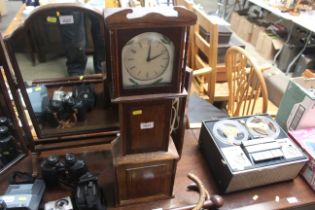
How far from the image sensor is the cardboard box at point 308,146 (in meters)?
0.91

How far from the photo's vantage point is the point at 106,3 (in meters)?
1.28

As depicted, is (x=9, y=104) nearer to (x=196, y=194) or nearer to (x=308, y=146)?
(x=196, y=194)

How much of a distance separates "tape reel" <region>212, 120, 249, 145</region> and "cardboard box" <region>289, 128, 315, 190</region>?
199 millimetres

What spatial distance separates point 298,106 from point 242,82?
407 mm

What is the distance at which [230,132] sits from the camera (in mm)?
947

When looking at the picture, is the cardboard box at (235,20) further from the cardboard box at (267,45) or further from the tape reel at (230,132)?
the tape reel at (230,132)

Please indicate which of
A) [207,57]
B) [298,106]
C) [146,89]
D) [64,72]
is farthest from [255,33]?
[146,89]

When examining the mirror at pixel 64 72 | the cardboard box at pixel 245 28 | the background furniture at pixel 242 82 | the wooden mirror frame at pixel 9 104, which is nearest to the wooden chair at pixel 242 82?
the background furniture at pixel 242 82

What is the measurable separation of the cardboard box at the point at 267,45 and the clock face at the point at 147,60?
251 cm

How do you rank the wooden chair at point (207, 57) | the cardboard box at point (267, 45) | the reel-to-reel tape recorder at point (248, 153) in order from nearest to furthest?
the reel-to-reel tape recorder at point (248, 153), the wooden chair at point (207, 57), the cardboard box at point (267, 45)

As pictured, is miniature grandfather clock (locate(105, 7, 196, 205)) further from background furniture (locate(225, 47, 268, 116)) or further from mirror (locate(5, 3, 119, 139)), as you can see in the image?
background furniture (locate(225, 47, 268, 116))

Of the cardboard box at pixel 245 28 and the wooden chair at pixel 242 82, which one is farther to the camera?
the cardboard box at pixel 245 28

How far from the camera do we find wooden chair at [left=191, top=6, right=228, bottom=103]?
1.56 metres

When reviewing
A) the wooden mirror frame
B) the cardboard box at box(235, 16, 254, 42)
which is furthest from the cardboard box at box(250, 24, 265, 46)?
the wooden mirror frame
